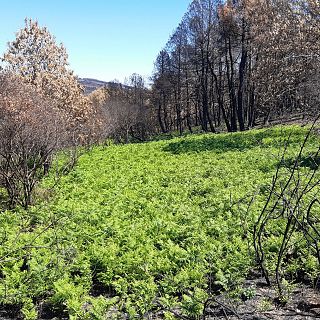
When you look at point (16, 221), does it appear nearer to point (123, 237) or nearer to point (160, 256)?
point (123, 237)

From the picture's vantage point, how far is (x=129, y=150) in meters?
22.8

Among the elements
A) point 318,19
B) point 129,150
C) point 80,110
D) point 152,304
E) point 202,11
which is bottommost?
point 152,304

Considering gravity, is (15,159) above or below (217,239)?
above

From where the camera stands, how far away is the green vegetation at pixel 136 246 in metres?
5.05

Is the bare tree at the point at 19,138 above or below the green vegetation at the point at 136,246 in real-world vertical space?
above

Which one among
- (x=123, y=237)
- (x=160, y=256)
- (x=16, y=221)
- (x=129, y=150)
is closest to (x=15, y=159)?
(x=16, y=221)

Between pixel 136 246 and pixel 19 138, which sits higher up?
pixel 19 138

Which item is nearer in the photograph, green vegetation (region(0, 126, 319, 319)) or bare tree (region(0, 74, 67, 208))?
green vegetation (region(0, 126, 319, 319))

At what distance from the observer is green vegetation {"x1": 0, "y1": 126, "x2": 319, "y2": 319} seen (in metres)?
5.05

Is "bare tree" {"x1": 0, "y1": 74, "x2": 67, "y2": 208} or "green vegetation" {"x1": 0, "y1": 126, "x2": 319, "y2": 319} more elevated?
"bare tree" {"x1": 0, "y1": 74, "x2": 67, "y2": 208}

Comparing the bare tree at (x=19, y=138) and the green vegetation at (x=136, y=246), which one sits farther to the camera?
the bare tree at (x=19, y=138)

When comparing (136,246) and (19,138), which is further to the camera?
(19,138)

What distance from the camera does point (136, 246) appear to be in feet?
21.8

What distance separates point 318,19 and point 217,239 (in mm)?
11329
